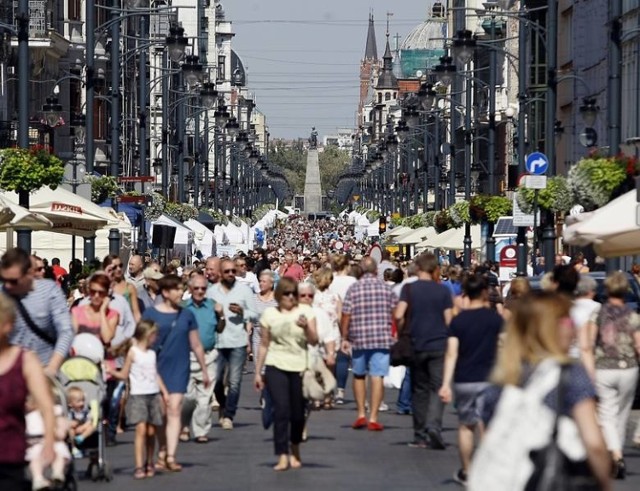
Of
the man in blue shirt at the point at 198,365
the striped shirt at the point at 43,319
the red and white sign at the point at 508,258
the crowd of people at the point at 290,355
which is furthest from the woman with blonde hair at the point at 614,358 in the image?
the red and white sign at the point at 508,258

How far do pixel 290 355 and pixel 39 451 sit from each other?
6.05 metres

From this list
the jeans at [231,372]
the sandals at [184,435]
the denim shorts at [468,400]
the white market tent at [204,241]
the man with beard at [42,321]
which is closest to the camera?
the man with beard at [42,321]

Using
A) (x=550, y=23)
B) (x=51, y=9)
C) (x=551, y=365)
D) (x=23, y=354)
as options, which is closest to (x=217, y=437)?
(x=23, y=354)

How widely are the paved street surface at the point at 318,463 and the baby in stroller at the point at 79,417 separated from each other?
1.34 ft

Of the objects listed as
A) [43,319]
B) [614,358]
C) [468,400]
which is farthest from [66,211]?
[43,319]

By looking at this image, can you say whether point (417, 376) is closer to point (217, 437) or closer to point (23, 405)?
point (217, 437)

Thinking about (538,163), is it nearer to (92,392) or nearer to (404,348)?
(404,348)

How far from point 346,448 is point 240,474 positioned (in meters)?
2.32

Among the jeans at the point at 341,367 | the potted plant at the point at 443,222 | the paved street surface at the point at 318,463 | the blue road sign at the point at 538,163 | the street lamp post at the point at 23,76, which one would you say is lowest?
the paved street surface at the point at 318,463

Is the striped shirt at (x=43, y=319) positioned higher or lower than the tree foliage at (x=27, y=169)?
lower

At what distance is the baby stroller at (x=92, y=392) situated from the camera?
15117 millimetres

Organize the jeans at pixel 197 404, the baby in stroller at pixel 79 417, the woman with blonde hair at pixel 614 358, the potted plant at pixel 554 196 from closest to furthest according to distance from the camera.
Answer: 1. the baby in stroller at pixel 79 417
2. the woman with blonde hair at pixel 614 358
3. the jeans at pixel 197 404
4. the potted plant at pixel 554 196

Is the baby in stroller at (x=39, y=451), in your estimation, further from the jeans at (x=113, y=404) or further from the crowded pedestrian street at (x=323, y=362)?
the jeans at (x=113, y=404)

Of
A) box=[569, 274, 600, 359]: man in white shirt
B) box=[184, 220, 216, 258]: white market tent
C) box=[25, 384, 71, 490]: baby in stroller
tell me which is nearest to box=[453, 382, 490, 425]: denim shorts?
box=[569, 274, 600, 359]: man in white shirt
